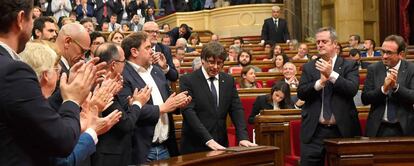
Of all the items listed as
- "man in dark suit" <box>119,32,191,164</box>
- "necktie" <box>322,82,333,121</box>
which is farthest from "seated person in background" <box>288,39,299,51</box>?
"man in dark suit" <box>119,32,191,164</box>

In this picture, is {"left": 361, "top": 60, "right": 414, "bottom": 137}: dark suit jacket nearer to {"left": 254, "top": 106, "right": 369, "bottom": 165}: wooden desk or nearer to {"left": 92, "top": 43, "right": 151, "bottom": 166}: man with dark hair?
{"left": 254, "top": 106, "right": 369, "bottom": 165}: wooden desk

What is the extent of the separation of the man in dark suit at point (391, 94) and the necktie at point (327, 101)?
30 centimetres

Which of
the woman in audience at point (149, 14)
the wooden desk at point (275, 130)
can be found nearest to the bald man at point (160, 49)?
the wooden desk at point (275, 130)

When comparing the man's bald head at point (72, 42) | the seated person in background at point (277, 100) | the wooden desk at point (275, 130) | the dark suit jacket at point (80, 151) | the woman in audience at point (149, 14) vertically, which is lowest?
the wooden desk at point (275, 130)

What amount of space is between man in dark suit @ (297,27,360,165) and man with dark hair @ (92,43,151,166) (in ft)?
4.95

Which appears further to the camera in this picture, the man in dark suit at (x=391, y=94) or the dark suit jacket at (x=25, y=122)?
the man in dark suit at (x=391, y=94)

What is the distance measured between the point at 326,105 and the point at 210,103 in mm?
837

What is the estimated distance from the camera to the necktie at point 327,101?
16.1 feet

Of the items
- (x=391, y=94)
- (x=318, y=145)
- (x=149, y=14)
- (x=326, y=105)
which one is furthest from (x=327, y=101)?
(x=149, y=14)

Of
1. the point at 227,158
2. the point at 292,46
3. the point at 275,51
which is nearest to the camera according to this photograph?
the point at 227,158

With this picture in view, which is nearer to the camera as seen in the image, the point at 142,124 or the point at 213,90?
the point at 142,124

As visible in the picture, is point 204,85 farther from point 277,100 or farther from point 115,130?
point 277,100

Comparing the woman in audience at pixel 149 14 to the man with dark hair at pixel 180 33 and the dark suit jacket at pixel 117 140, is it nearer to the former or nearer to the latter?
the man with dark hair at pixel 180 33

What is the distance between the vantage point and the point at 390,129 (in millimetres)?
5008
